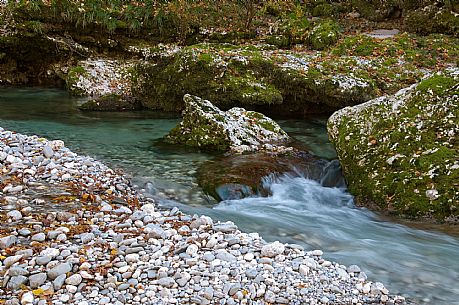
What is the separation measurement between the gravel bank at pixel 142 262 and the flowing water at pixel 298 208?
2.15 ft

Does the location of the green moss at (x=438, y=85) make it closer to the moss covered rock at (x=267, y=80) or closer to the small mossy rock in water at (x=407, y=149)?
the small mossy rock in water at (x=407, y=149)

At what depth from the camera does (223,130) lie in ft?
30.1

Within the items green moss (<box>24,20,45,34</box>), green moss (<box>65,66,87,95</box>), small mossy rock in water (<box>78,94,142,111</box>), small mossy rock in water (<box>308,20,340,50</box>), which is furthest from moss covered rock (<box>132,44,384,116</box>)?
green moss (<box>24,20,45,34</box>)

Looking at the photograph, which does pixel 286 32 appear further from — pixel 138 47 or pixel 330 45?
pixel 138 47

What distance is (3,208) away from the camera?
471cm

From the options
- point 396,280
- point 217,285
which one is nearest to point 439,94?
point 396,280

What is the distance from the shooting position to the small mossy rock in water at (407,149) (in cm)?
604

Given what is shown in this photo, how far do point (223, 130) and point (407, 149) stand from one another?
3905 millimetres

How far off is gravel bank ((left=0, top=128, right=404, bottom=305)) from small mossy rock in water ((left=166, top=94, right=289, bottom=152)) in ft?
13.1

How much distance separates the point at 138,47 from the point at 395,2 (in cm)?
1216

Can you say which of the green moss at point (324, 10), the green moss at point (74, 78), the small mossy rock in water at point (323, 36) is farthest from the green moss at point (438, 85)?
the green moss at point (324, 10)

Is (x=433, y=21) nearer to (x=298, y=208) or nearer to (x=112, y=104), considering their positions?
(x=112, y=104)

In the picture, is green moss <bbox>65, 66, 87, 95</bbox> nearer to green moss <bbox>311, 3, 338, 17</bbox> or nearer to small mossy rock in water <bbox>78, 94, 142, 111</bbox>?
small mossy rock in water <bbox>78, 94, 142, 111</bbox>

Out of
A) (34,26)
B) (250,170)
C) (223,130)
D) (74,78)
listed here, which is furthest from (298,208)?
(34,26)
